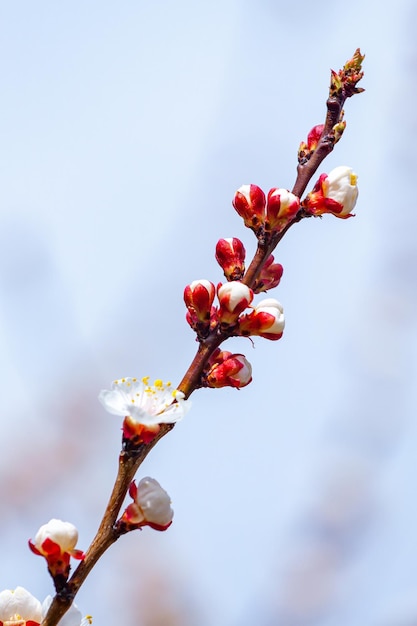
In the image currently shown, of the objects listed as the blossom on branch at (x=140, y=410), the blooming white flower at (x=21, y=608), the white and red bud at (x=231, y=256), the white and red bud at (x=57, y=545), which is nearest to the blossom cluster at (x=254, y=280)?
the white and red bud at (x=231, y=256)

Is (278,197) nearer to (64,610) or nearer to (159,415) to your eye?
(159,415)

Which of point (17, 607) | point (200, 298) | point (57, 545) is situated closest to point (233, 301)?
point (200, 298)

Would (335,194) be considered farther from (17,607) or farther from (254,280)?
(17,607)

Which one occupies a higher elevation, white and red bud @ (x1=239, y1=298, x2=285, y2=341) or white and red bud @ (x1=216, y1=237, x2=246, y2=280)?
white and red bud @ (x1=216, y1=237, x2=246, y2=280)

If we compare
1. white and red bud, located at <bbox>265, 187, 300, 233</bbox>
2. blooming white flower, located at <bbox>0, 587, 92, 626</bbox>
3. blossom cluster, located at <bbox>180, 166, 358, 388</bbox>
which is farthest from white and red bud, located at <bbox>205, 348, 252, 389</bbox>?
blooming white flower, located at <bbox>0, 587, 92, 626</bbox>

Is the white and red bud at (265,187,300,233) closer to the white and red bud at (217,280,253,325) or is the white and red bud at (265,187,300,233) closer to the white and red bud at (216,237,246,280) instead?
the white and red bud at (216,237,246,280)
